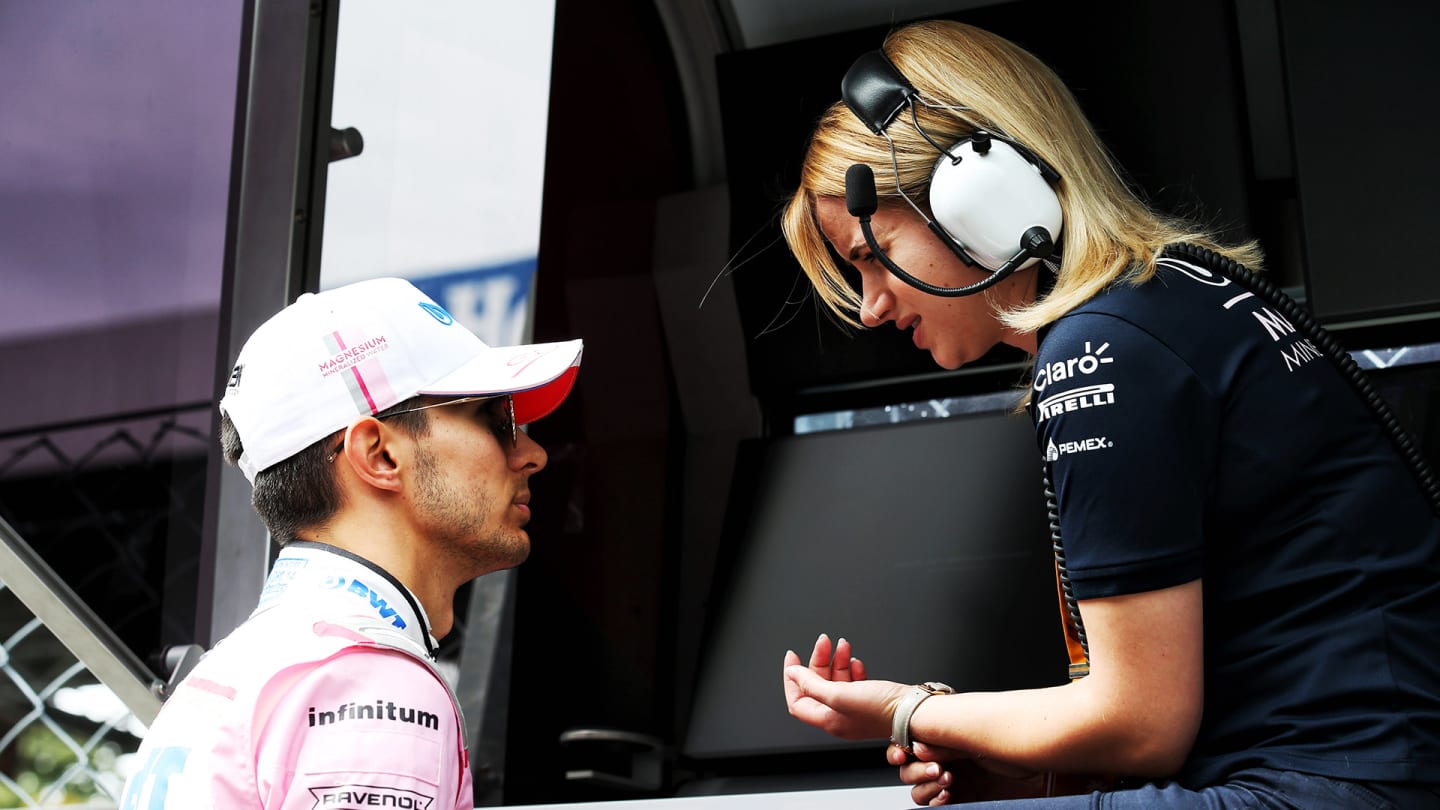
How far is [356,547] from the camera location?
3.89ft

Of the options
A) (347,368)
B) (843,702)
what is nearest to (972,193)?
(843,702)

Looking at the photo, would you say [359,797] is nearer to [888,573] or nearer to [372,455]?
[372,455]

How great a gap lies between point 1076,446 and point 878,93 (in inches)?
18.6

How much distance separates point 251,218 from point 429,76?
1.73 feet

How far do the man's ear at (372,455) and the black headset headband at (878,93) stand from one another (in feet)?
1.93

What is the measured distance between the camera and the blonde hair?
1242mm

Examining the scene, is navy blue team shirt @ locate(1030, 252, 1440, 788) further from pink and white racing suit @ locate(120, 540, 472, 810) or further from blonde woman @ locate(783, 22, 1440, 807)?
pink and white racing suit @ locate(120, 540, 472, 810)

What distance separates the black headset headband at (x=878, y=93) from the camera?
4.51ft

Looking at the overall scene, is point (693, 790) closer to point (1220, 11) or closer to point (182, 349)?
point (182, 349)

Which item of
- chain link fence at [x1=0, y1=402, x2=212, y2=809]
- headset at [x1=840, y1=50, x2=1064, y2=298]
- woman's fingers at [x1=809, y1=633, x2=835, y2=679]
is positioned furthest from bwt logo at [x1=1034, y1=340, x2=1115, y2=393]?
chain link fence at [x1=0, y1=402, x2=212, y2=809]

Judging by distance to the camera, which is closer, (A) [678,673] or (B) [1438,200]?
(B) [1438,200]

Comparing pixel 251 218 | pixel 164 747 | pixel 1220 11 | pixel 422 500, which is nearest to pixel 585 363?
pixel 251 218

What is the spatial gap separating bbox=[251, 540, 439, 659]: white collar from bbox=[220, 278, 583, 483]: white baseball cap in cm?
11

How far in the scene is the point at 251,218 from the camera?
2.09m
